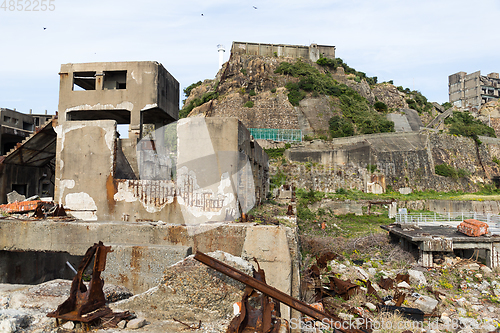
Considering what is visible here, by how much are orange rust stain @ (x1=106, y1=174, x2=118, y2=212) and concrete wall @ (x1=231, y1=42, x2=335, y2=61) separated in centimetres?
4986

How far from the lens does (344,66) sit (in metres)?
60.8

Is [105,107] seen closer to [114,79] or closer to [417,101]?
[114,79]

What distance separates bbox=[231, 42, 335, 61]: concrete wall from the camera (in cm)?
5497

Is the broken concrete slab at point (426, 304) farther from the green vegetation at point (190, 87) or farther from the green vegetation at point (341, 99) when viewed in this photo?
the green vegetation at point (190, 87)

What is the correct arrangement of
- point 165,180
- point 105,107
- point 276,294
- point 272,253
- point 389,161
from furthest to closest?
point 389,161 → point 105,107 → point 165,180 → point 272,253 → point 276,294

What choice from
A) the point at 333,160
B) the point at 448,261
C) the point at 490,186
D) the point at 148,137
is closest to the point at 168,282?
the point at 148,137

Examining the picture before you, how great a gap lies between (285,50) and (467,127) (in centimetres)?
3075

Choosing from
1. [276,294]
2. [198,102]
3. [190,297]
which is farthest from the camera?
[198,102]

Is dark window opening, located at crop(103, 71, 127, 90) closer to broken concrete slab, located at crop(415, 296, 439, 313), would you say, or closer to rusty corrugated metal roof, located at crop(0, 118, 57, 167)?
rusty corrugated metal roof, located at crop(0, 118, 57, 167)

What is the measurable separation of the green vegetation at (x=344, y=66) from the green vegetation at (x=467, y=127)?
15.9 metres

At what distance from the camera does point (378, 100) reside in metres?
56.5

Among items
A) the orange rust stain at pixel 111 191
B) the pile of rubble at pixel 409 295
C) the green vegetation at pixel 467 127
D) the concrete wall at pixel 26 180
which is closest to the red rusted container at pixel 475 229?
the pile of rubble at pixel 409 295

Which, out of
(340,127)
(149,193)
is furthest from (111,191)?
(340,127)

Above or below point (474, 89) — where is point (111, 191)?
below
